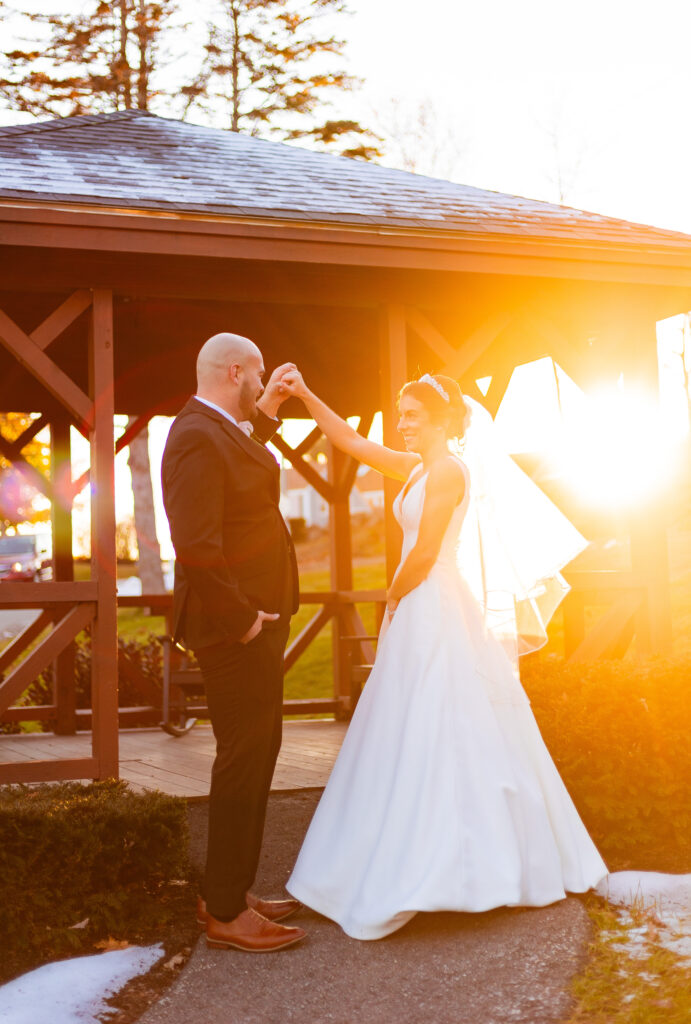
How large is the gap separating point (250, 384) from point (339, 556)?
714 cm

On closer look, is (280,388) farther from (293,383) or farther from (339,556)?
(339,556)

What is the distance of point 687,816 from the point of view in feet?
18.9

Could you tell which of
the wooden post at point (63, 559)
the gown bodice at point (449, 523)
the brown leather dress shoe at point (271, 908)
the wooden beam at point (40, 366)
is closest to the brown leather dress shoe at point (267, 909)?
the brown leather dress shoe at point (271, 908)

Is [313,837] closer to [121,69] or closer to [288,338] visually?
[288,338]

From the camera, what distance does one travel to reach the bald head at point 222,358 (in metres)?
4.25

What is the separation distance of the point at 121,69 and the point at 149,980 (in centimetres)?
1855

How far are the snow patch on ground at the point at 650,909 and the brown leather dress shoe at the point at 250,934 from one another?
1.26 meters

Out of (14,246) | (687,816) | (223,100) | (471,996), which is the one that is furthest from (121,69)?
(471,996)

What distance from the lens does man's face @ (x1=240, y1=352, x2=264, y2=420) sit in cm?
429

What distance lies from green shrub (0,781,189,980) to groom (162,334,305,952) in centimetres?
62

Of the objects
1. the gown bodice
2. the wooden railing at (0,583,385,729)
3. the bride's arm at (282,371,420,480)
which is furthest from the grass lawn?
the gown bodice

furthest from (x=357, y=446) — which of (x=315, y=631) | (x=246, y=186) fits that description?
(x=315, y=631)

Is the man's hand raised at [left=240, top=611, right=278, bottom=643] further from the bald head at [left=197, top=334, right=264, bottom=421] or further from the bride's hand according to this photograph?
the bride's hand

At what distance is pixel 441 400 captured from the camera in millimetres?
4879
